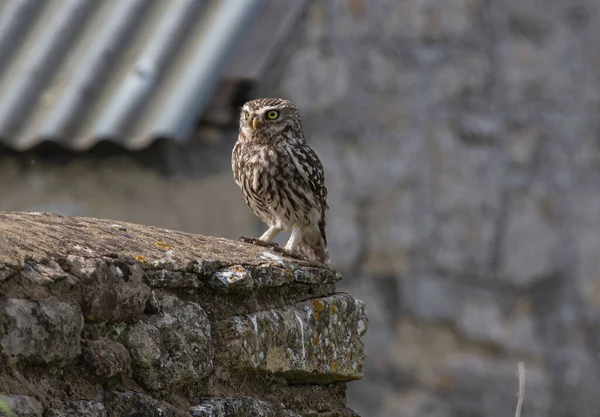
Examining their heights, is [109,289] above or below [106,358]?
above

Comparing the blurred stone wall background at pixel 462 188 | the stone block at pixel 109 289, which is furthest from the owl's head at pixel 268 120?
the stone block at pixel 109 289

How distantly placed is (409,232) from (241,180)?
1.54 m

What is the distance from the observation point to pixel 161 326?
246 centimetres

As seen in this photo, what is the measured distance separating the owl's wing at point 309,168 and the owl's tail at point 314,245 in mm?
129

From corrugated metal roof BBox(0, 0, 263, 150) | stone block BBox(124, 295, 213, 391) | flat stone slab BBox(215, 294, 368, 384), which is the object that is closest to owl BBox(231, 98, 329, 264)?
corrugated metal roof BBox(0, 0, 263, 150)

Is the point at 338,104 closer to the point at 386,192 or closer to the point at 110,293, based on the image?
the point at 386,192

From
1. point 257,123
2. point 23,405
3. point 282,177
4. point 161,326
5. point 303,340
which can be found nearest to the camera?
point 23,405

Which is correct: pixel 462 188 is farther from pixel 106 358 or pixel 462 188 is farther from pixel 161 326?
pixel 106 358

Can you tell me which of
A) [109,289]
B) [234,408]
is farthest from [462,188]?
[109,289]

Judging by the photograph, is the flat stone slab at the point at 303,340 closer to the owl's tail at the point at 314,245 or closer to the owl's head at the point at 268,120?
the owl's tail at the point at 314,245

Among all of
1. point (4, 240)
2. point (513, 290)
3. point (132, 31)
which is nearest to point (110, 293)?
point (4, 240)

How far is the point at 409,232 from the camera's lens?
6281mm

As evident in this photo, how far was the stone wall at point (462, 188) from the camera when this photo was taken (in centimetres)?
623

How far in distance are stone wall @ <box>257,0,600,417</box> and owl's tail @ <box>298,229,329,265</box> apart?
3.73 ft
